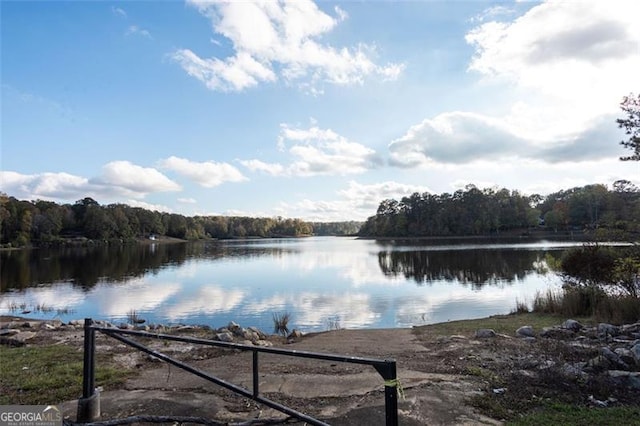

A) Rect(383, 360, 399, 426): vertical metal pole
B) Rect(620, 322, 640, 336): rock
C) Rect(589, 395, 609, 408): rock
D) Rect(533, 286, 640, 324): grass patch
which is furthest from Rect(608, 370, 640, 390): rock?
Rect(533, 286, 640, 324): grass patch

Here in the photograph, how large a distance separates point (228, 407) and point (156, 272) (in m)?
35.7

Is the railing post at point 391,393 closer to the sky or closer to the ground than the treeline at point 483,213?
closer to the ground

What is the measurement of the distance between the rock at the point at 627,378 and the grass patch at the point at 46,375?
304 inches

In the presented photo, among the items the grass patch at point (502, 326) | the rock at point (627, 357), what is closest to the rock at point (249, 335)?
the grass patch at point (502, 326)

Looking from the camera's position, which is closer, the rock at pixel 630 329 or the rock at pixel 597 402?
the rock at pixel 597 402

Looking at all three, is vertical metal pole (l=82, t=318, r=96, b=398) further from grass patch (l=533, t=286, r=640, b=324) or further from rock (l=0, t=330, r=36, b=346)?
grass patch (l=533, t=286, r=640, b=324)

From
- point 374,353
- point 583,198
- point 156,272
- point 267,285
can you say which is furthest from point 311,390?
point 583,198

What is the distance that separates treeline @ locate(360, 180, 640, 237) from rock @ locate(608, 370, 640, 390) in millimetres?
102433

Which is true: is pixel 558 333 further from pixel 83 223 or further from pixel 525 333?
pixel 83 223

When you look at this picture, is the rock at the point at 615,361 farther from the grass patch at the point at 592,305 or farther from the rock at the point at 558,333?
the grass patch at the point at 592,305

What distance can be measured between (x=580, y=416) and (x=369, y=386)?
274cm

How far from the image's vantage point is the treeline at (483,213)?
106750mm

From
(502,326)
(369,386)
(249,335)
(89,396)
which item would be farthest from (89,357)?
(502,326)

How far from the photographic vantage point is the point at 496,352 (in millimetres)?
8469
